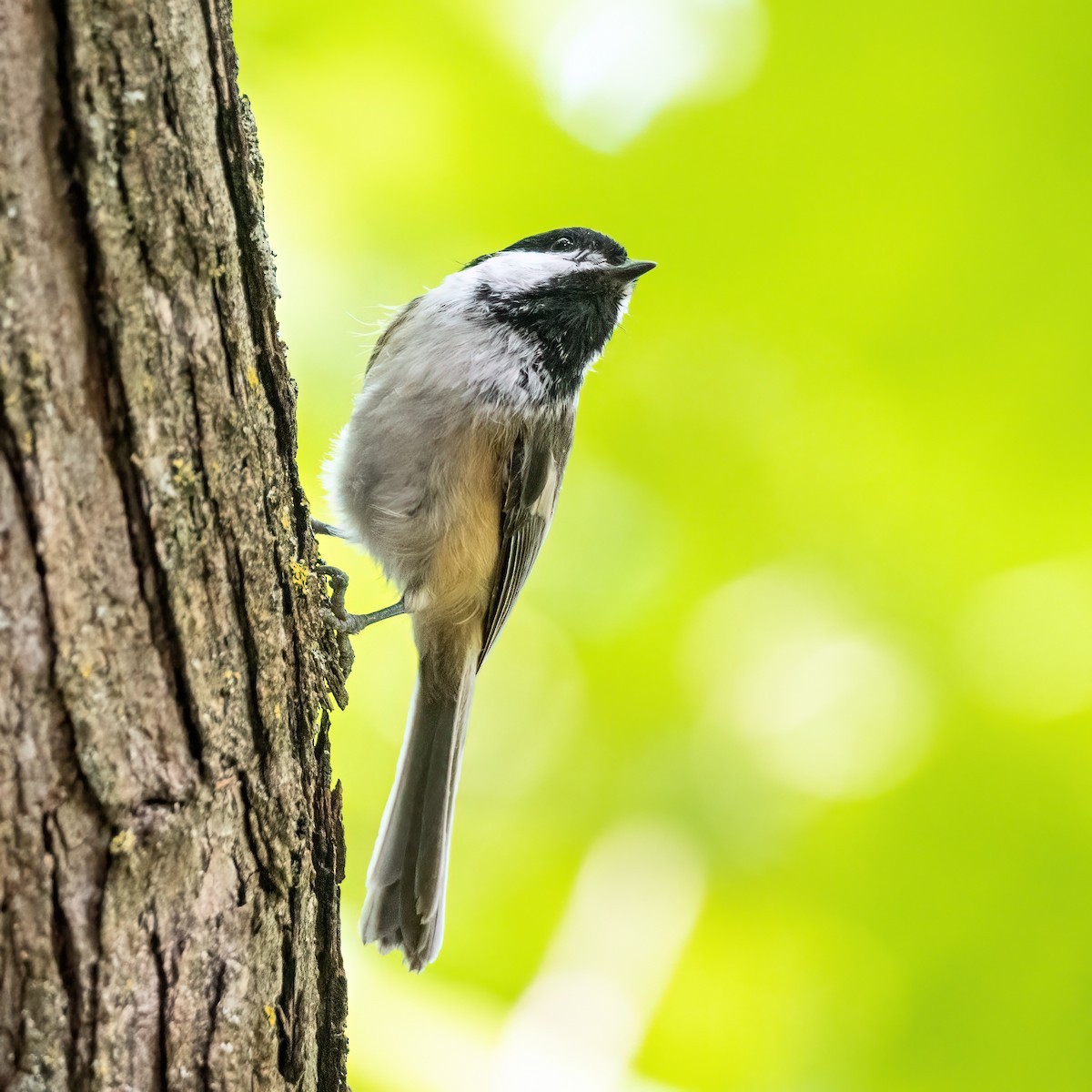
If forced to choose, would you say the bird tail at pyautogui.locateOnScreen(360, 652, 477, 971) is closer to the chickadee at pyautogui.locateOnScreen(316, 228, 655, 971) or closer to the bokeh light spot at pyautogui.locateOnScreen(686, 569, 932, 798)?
the chickadee at pyautogui.locateOnScreen(316, 228, 655, 971)

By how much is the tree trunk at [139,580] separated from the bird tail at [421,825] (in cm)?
77

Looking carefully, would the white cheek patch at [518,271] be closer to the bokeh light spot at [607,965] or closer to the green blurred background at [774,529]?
the green blurred background at [774,529]

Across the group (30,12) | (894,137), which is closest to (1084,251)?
(894,137)

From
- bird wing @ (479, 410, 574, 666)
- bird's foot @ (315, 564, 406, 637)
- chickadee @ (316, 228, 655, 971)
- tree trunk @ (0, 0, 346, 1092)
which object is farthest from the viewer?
bird wing @ (479, 410, 574, 666)

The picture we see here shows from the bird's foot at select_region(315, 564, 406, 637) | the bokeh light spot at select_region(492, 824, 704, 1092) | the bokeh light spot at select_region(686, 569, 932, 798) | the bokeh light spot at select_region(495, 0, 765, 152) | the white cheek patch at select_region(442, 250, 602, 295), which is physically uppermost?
the bokeh light spot at select_region(495, 0, 765, 152)

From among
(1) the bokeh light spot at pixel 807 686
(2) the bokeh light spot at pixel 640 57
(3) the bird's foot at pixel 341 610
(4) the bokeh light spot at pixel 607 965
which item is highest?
(2) the bokeh light spot at pixel 640 57

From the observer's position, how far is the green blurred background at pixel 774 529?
1928mm

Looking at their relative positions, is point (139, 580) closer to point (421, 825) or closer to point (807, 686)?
point (421, 825)

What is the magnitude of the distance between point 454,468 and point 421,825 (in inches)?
25.5

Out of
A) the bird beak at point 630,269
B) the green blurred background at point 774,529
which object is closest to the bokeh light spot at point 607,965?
the green blurred background at point 774,529

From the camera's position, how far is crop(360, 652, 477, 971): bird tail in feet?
6.18

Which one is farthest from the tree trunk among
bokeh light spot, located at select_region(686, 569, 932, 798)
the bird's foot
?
bokeh light spot, located at select_region(686, 569, 932, 798)

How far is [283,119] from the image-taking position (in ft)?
6.88

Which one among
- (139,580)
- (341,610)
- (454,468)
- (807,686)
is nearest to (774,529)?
(807,686)
